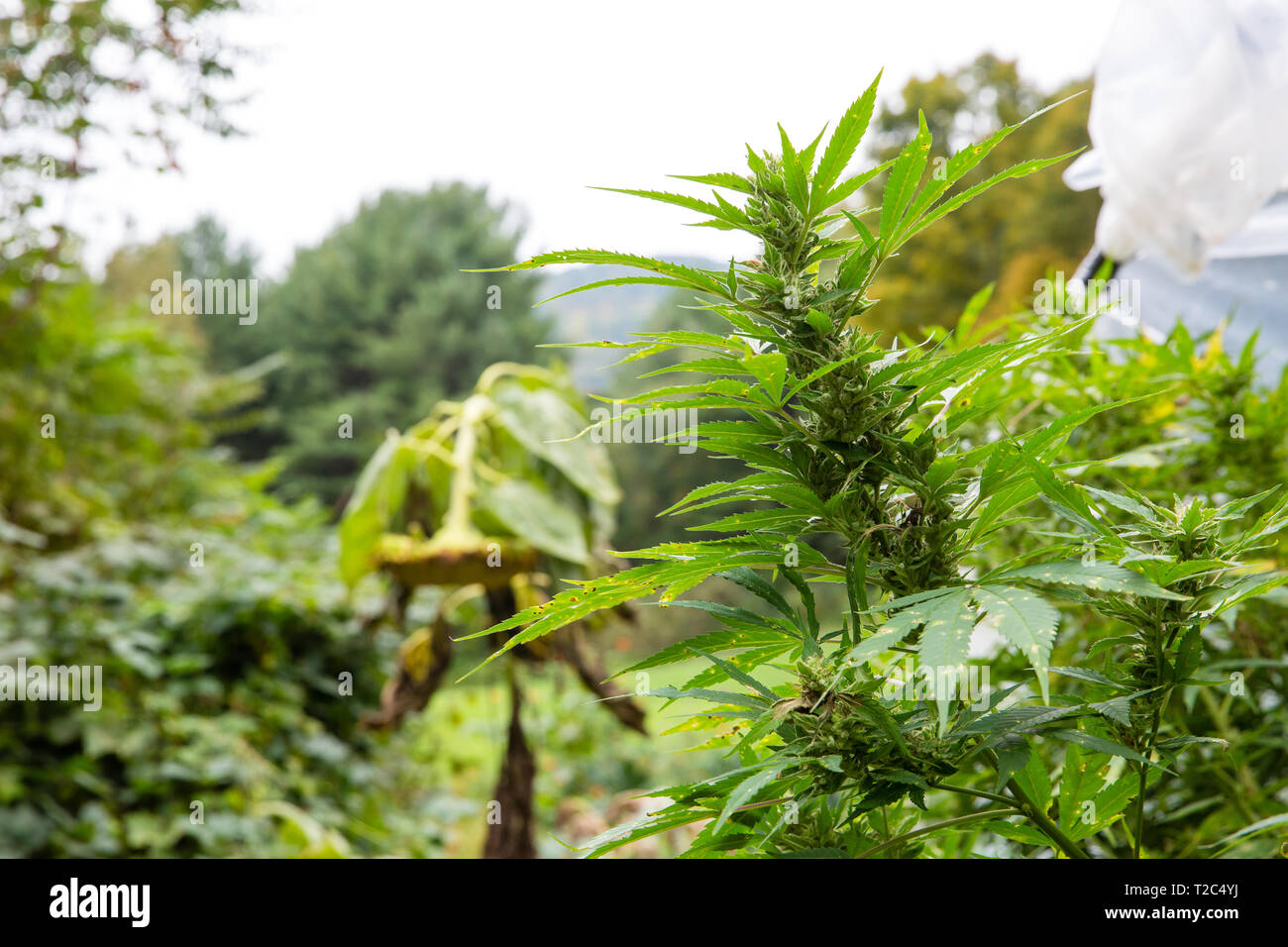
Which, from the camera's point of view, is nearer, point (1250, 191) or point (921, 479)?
point (921, 479)

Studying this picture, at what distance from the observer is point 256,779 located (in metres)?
2.46

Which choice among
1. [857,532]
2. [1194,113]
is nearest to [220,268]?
[1194,113]

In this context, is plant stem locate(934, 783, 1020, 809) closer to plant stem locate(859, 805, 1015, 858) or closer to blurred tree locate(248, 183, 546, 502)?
plant stem locate(859, 805, 1015, 858)

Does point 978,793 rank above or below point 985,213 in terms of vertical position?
below

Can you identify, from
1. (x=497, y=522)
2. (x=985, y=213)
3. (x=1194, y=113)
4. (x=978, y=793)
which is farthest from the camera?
(x=985, y=213)

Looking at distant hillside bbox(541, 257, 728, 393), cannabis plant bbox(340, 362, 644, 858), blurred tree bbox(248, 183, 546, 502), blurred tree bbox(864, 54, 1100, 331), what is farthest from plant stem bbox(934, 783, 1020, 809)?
blurred tree bbox(248, 183, 546, 502)

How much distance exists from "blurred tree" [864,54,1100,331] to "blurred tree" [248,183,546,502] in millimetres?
5420

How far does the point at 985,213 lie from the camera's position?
5.62 meters

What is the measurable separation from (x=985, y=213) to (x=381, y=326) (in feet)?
24.7

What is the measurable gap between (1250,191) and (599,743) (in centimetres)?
342

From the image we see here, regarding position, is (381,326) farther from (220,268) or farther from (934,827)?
(934,827)

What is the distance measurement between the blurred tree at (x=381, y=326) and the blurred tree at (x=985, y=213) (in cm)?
542
